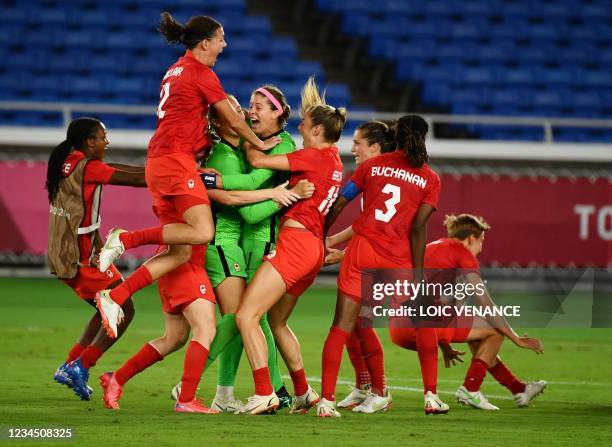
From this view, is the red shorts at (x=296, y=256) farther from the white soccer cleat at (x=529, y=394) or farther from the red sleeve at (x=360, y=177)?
the white soccer cleat at (x=529, y=394)

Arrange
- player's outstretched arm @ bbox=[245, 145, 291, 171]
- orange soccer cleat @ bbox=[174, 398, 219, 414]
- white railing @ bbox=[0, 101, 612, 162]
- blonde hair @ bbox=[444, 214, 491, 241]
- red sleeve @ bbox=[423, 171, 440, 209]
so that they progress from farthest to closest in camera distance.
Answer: white railing @ bbox=[0, 101, 612, 162], blonde hair @ bbox=[444, 214, 491, 241], red sleeve @ bbox=[423, 171, 440, 209], player's outstretched arm @ bbox=[245, 145, 291, 171], orange soccer cleat @ bbox=[174, 398, 219, 414]

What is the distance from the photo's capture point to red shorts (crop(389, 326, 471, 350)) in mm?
7852

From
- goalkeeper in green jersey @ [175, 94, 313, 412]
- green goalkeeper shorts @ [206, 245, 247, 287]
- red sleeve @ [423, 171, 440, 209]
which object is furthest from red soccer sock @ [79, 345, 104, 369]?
red sleeve @ [423, 171, 440, 209]

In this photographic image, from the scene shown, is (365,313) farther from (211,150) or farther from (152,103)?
(152,103)

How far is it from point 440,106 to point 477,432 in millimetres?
14120

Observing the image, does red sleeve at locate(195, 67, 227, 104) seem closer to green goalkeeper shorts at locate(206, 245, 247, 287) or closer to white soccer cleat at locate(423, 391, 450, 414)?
green goalkeeper shorts at locate(206, 245, 247, 287)

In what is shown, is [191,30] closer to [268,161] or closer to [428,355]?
[268,161]

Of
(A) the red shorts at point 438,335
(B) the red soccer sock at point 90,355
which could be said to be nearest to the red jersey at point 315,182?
(A) the red shorts at point 438,335

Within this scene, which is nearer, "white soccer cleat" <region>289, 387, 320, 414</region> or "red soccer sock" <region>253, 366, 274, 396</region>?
"red soccer sock" <region>253, 366, 274, 396</region>

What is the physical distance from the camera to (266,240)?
7492 mm

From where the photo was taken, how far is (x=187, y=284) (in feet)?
23.5

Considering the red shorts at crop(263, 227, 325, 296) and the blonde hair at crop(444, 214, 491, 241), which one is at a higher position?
the blonde hair at crop(444, 214, 491, 241)

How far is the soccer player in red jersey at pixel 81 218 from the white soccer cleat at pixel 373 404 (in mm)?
1692

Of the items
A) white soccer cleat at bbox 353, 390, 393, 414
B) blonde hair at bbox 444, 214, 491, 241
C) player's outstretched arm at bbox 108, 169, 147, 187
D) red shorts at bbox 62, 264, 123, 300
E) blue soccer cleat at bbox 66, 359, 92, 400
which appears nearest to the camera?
white soccer cleat at bbox 353, 390, 393, 414
